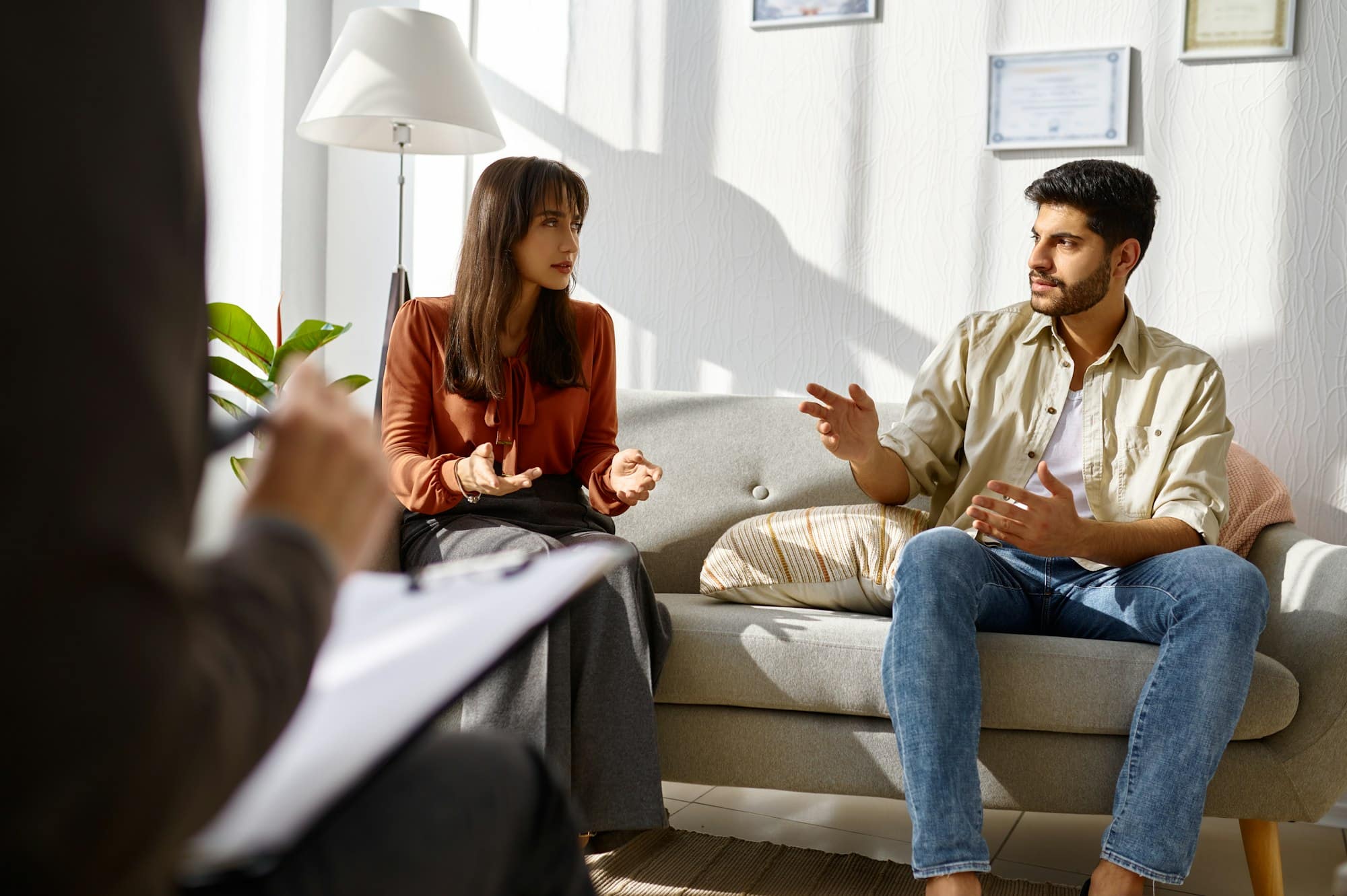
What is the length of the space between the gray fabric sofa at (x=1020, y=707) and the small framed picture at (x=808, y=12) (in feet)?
5.03

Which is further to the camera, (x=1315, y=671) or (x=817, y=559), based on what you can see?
(x=817, y=559)

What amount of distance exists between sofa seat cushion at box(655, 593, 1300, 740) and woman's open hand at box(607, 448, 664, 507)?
0.22 m

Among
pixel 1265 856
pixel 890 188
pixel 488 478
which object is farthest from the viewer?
pixel 890 188

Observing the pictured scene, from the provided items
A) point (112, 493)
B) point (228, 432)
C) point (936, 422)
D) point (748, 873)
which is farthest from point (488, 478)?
point (112, 493)

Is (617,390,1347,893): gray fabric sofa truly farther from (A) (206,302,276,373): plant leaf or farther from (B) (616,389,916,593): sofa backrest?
(A) (206,302,276,373): plant leaf

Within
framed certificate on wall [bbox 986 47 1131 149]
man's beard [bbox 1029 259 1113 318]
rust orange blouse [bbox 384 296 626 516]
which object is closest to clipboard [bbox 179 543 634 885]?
rust orange blouse [bbox 384 296 626 516]

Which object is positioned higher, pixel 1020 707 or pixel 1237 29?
pixel 1237 29

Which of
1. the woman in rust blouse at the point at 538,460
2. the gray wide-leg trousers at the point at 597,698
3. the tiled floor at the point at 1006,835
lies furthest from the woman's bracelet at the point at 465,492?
the tiled floor at the point at 1006,835

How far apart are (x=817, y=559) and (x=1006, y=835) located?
27.5 inches

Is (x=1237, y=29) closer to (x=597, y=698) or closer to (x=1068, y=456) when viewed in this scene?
(x=1068, y=456)

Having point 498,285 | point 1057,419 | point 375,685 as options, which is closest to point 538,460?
point 498,285

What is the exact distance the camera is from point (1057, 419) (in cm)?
209

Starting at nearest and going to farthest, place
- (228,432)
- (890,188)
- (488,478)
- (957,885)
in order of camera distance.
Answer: (228,432) < (957,885) < (488,478) < (890,188)

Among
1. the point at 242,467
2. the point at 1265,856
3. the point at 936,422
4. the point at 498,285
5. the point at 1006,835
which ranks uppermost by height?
the point at 498,285
